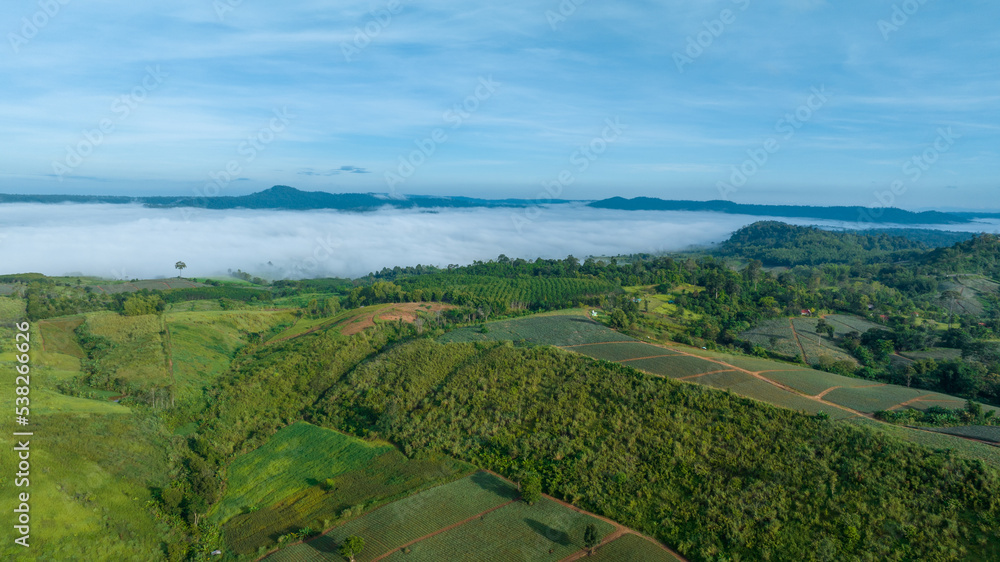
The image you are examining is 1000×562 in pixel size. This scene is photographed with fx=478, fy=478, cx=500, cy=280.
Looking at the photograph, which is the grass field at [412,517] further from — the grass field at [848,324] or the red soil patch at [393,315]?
the grass field at [848,324]

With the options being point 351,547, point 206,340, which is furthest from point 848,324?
point 206,340

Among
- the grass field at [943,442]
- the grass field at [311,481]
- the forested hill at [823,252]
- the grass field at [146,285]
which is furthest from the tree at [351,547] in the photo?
the forested hill at [823,252]

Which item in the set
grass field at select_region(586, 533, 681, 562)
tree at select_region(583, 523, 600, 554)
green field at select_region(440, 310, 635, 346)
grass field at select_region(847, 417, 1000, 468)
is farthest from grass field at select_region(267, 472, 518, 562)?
A: grass field at select_region(847, 417, 1000, 468)

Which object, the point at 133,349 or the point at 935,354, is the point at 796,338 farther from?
the point at 133,349

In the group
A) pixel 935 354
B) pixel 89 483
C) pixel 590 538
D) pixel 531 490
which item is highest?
pixel 935 354

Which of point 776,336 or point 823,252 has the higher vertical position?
point 823,252

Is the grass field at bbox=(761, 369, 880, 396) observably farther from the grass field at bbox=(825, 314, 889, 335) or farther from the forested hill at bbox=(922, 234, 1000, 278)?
the forested hill at bbox=(922, 234, 1000, 278)

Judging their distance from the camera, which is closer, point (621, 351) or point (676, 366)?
point (676, 366)

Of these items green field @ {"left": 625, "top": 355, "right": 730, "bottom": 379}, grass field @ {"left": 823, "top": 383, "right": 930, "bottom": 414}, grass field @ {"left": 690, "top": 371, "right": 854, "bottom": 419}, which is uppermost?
green field @ {"left": 625, "top": 355, "right": 730, "bottom": 379}
